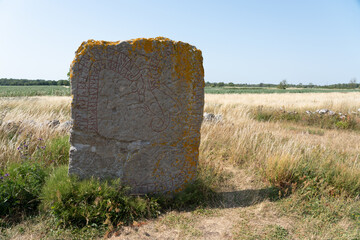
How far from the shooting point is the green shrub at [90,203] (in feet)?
8.46

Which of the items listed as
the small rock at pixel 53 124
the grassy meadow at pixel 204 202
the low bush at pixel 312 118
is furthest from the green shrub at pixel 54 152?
the low bush at pixel 312 118

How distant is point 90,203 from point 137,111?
3.80 feet

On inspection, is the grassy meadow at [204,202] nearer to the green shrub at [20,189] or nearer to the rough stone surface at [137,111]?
the green shrub at [20,189]

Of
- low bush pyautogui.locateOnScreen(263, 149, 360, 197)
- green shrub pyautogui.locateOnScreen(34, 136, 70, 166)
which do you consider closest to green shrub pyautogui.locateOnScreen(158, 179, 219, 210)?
low bush pyautogui.locateOnScreen(263, 149, 360, 197)

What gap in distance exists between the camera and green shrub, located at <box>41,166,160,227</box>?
102 inches

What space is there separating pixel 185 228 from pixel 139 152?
102 cm

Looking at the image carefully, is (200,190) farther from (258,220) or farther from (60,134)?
(60,134)

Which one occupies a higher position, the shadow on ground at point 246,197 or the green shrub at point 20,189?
the green shrub at point 20,189

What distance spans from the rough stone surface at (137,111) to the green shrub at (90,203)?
0.18 meters

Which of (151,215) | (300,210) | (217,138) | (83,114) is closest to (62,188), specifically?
(83,114)

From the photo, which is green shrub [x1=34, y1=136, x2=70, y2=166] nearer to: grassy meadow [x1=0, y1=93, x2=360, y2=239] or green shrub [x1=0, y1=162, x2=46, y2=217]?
grassy meadow [x1=0, y1=93, x2=360, y2=239]

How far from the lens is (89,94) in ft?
9.04

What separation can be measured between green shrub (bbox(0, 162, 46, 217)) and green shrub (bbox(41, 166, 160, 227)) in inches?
6.8

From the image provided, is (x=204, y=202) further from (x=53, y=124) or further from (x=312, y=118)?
(x=312, y=118)
